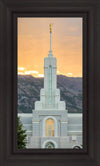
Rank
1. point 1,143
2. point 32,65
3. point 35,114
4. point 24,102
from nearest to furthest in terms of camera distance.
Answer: point 1,143 < point 24,102 < point 35,114 < point 32,65

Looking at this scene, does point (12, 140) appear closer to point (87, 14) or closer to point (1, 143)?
point (1, 143)

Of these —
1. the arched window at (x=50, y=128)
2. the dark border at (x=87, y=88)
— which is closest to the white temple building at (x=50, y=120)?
the arched window at (x=50, y=128)

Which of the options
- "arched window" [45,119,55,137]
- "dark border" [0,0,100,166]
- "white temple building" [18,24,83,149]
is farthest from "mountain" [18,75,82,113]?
"dark border" [0,0,100,166]

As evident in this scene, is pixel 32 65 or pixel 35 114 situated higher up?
pixel 32 65

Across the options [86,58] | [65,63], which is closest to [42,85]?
[65,63]

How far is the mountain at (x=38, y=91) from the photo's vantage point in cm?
136

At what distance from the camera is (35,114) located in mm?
1714

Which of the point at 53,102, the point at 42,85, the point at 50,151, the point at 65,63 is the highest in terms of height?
the point at 65,63

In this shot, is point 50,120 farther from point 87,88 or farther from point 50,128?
point 87,88

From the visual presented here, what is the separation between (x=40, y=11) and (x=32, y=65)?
3.88 feet

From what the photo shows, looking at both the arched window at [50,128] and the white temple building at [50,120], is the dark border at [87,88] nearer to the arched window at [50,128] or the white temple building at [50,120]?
the white temple building at [50,120]

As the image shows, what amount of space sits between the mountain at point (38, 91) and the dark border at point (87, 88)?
54 centimetres

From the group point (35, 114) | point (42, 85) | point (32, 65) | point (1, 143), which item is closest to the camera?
point (1, 143)

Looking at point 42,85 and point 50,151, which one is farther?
point 42,85
